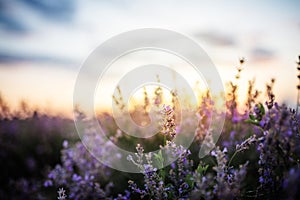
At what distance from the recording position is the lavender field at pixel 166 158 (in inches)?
64.9

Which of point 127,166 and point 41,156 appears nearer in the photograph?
point 127,166

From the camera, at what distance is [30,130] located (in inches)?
215

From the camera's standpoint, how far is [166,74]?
3641 mm

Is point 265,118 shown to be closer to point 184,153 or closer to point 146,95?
point 184,153

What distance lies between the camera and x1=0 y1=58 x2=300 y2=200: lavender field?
1.65 meters

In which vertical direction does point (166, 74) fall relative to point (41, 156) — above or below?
above

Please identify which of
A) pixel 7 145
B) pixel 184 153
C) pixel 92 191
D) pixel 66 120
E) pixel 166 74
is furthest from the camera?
pixel 66 120

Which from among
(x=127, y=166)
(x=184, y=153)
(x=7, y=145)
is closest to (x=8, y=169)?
(x=7, y=145)

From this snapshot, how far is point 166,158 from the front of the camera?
3.08 m

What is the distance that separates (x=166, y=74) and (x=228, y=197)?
7.42 ft

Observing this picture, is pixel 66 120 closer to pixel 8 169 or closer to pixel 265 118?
pixel 8 169

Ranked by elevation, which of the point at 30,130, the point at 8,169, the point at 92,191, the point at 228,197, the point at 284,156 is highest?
the point at 30,130

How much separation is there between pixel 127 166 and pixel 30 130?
2.70 meters

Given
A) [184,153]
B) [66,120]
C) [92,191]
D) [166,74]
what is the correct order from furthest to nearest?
[66,120] → [166,74] → [92,191] → [184,153]
